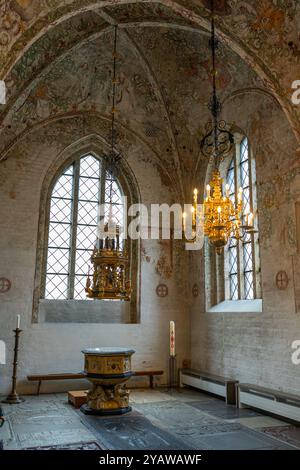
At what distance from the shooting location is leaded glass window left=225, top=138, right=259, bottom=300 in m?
9.45

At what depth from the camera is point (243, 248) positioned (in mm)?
9859

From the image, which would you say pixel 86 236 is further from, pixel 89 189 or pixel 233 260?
pixel 233 260

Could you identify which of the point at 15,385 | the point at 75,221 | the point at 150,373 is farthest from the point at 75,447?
the point at 75,221

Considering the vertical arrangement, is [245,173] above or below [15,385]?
above

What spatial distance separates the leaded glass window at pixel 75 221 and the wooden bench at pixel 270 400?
4.62m

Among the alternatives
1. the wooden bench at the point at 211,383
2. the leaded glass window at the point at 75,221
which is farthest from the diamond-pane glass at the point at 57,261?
the wooden bench at the point at 211,383

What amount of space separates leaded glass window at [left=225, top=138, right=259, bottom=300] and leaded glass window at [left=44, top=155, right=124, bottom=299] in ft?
10.1

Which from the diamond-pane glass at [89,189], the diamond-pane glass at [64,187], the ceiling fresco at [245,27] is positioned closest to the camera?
the ceiling fresco at [245,27]

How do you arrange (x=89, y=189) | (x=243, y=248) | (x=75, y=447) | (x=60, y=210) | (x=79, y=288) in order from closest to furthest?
(x=75, y=447) < (x=243, y=248) < (x=79, y=288) < (x=60, y=210) < (x=89, y=189)

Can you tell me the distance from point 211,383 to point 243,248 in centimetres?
313

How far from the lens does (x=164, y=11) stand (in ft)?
28.4

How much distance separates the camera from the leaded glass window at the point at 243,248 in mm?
9445

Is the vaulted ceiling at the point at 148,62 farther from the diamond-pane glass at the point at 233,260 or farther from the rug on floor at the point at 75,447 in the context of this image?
the rug on floor at the point at 75,447
